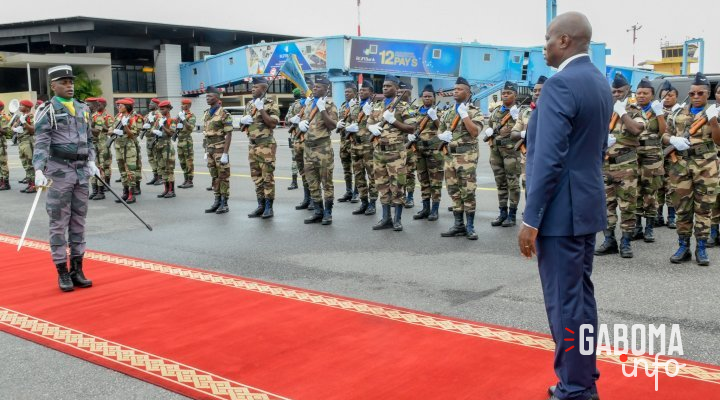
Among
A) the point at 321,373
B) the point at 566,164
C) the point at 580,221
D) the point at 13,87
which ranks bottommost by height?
the point at 321,373

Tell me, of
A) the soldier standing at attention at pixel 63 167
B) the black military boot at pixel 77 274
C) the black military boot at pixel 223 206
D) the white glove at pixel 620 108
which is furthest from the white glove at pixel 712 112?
the black military boot at pixel 223 206

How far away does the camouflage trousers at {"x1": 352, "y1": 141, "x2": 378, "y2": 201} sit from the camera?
34.5 ft

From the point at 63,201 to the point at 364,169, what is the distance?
5350 millimetres

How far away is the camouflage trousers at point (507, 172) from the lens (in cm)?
921

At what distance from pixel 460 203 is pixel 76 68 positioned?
42.8 meters

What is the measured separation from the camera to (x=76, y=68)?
148ft

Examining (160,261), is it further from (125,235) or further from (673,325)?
(673,325)

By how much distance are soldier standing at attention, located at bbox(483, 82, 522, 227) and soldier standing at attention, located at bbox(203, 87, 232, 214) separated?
4266 millimetres

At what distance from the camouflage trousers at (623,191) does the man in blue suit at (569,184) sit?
417 centimetres

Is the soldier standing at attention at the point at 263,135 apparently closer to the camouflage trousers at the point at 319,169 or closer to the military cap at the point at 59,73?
the camouflage trousers at the point at 319,169

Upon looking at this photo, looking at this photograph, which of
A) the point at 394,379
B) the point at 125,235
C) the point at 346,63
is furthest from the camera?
the point at 346,63

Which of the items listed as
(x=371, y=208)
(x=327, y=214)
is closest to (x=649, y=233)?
(x=371, y=208)

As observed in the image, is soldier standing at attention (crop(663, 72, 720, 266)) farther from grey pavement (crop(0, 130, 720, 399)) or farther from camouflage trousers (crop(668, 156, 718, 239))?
grey pavement (crop(0, 130, 720, 399))

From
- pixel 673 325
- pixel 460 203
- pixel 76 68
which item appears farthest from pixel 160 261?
pixel 76 68
